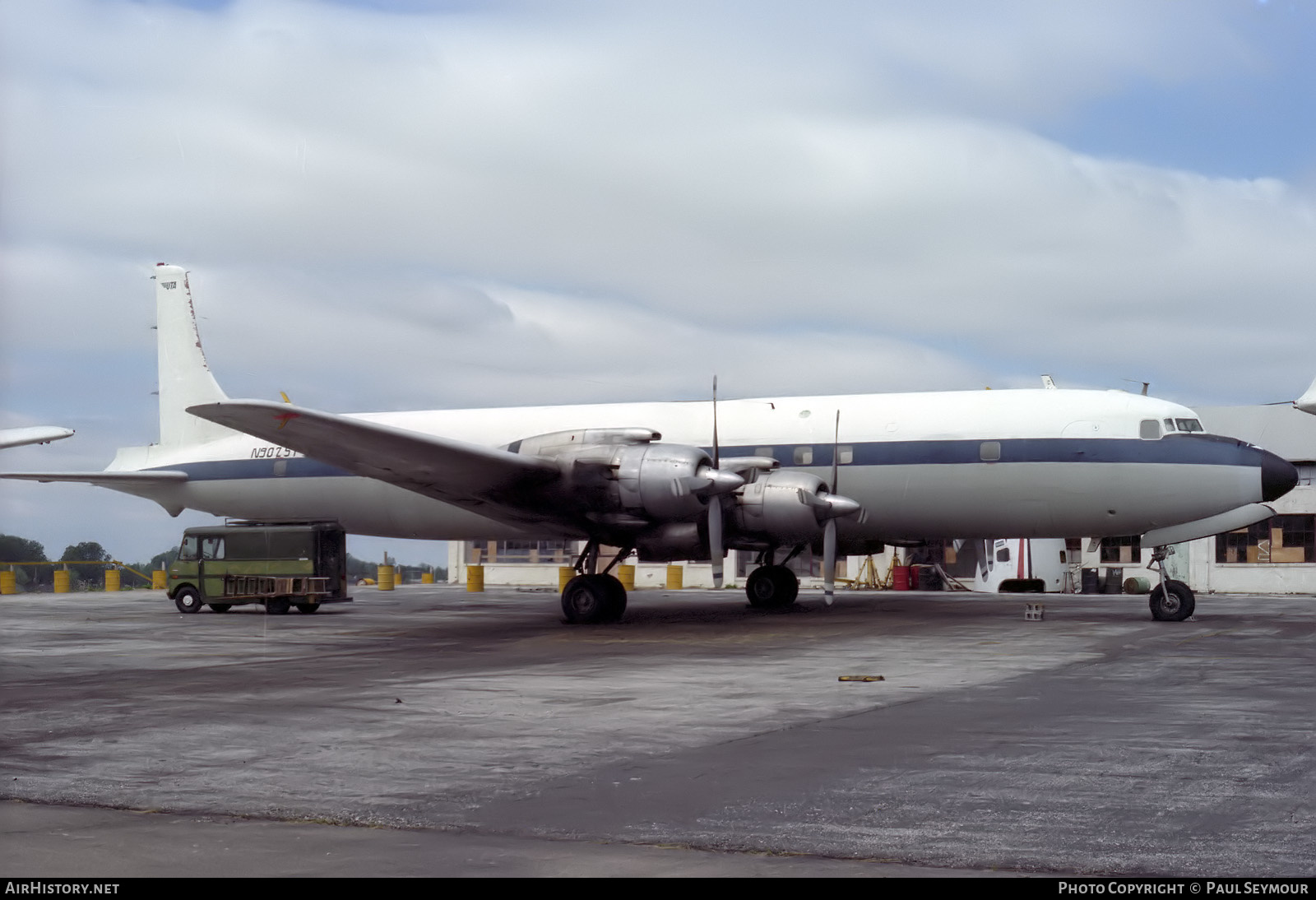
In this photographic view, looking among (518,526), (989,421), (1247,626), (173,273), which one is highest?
(173,273)

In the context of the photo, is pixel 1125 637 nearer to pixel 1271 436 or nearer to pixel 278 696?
pixel 278 696

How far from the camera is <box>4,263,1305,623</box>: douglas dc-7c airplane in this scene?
20.8 metres

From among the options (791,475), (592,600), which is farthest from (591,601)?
(791,475)

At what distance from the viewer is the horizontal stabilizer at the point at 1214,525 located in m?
22.4

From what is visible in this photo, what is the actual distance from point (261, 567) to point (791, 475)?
12713 mm

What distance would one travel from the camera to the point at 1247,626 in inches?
833

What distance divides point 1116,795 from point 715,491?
44.3ft

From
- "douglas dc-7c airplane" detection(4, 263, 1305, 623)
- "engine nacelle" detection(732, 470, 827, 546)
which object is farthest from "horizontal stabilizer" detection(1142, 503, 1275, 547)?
"engine nacelle" detection(732, 470, 827, 546)

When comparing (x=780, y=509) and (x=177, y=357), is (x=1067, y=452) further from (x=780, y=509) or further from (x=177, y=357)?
(x=177, y=357)

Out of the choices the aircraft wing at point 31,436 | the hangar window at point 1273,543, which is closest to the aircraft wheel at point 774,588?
the aircraft wing at point 31,436

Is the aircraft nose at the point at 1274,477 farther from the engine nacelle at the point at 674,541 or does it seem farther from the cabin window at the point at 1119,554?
the cabin window at the point at 1119,554

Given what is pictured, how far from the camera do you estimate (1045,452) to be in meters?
23.0

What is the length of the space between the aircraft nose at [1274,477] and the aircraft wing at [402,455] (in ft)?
41.8
